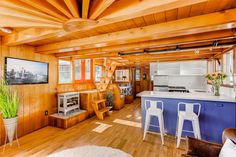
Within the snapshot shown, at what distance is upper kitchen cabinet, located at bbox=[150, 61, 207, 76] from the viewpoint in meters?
5.46

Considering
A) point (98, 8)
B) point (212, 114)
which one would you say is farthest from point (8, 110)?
point (212, 114)

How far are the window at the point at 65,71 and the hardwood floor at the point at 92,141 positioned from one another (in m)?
1.74

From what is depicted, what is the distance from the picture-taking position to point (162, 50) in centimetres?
370

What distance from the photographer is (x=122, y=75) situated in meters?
9.20

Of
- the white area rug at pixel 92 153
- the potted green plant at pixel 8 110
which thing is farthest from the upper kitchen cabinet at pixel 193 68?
the potted green plant at pixel 8 110

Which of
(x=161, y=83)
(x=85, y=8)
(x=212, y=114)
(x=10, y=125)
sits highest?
(x=85, y=8)

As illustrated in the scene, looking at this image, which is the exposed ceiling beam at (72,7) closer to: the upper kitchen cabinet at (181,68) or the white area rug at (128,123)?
the white area rug at (128,123)

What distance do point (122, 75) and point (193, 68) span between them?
15.3ft

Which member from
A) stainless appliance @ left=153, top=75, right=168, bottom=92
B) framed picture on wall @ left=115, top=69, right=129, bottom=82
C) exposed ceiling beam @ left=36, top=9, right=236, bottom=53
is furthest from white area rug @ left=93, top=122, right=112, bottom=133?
framed picture on wall @ left=115, top=69, right=129, bottom=82

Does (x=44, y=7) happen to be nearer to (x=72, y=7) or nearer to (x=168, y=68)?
(x=72, y=7)

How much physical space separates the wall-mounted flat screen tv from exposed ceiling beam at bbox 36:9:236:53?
1488 millimetres

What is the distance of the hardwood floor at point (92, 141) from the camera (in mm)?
2666

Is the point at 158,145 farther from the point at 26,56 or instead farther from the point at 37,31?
the point at 26,56

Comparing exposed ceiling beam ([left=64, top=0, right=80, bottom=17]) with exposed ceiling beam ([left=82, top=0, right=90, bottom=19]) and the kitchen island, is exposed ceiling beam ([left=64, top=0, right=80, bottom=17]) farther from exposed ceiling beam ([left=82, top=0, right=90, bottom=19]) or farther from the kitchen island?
the kitchen island
